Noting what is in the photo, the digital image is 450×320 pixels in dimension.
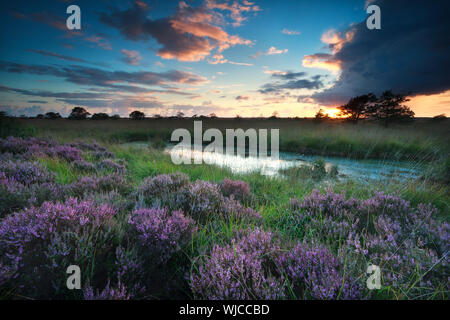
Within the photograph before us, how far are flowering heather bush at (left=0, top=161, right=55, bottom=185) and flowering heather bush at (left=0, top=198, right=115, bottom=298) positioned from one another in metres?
2.17

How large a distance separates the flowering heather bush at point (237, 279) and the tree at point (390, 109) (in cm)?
3425

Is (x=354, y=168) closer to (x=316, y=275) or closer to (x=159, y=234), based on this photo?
(x=316, y=275)

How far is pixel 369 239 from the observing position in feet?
7.36

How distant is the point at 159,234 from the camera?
1.99m

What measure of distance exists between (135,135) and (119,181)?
21.7m

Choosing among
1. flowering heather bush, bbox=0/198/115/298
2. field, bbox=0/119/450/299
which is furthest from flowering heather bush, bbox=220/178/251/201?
flowering heather bush, bbox=0/198/115/298

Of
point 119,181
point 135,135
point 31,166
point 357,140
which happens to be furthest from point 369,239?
point 135,135

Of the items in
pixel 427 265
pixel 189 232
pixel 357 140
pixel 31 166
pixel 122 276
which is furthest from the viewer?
pixel 357 140

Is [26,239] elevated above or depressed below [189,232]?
above

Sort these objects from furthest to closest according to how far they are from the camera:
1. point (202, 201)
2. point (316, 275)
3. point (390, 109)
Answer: point (390, 109) < point (202, 201) < point (316, 275)

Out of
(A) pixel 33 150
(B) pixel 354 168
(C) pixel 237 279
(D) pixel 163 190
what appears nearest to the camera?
(C) pixel 237 279

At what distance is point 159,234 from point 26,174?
359 cm

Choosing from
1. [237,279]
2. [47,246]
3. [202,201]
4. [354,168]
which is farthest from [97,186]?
[354,168]
